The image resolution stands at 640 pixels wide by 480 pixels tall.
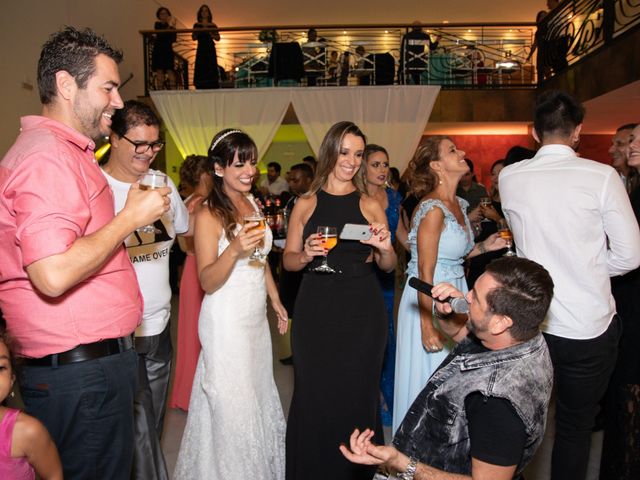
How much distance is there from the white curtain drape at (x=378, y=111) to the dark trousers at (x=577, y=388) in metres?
7.65

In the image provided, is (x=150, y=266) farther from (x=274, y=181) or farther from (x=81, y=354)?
(x=274, y=181)

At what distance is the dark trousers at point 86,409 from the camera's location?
5.59ft

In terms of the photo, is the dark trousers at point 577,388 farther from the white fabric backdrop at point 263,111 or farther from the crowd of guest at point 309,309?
the white fabric backdrop at point 263,111

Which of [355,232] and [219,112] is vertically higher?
[219,112]

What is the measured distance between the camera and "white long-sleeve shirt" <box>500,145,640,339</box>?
7.72 ft

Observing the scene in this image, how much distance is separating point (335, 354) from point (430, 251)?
0.72 metres

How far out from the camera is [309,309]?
2859 mm

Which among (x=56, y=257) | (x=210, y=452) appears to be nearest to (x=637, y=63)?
(x=210, y=452)

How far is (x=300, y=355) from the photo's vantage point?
285 cm

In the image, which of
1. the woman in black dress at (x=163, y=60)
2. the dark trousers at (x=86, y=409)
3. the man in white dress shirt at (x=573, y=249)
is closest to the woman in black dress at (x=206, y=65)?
the woman in black dress at (x=163, y=60)

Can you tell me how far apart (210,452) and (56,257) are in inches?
63.8

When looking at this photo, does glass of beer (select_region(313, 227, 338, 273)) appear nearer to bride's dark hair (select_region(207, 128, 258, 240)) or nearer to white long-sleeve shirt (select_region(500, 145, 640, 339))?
bride's dark hair (select_region(207, 128, 258, 240))

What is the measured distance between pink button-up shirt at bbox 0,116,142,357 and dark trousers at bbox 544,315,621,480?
1.80 metres

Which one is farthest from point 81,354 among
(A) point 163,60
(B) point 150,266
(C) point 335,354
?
(A) point 163,60
